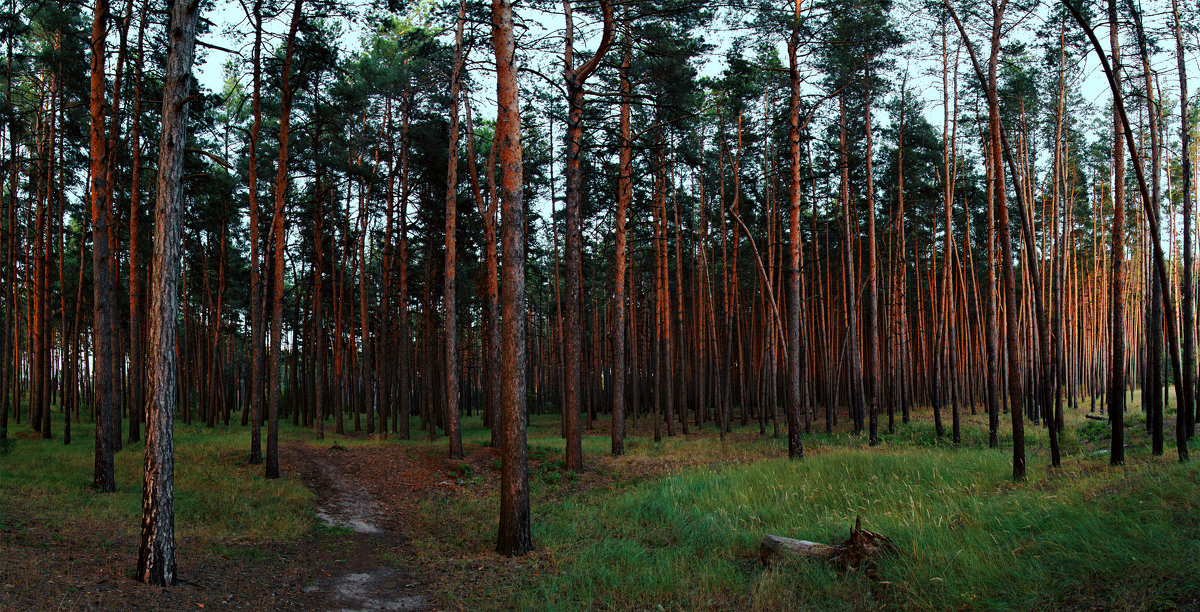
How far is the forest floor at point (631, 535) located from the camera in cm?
573

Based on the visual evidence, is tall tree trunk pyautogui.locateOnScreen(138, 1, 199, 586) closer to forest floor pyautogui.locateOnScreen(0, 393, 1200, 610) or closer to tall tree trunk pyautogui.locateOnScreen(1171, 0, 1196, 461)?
forest floor pyautogui.locateOnScreen(0, 393, 1200, 610)

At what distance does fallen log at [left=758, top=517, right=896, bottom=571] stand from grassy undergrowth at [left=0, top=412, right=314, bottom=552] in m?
6.61

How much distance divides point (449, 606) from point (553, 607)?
115 centimetres

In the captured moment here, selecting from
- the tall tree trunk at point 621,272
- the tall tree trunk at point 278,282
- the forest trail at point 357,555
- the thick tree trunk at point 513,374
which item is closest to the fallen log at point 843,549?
the thick tree trunk at point 513,374

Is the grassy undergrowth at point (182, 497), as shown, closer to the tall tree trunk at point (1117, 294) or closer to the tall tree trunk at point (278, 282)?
the tall tree trunk at point (278, 282)

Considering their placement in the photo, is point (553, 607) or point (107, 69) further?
point (107, 69)

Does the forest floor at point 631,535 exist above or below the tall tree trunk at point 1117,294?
below

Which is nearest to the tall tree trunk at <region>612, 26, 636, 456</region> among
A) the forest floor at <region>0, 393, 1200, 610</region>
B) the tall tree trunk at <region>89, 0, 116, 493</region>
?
the forest floor at <region>0, 393, 1200, 610</region>

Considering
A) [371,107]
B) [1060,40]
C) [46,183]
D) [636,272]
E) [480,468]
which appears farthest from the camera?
[636,272]

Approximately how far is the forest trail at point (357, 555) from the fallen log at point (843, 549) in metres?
3.78

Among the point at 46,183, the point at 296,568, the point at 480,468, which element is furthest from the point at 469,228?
the point at 296,568

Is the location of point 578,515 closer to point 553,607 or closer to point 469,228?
point 553,607

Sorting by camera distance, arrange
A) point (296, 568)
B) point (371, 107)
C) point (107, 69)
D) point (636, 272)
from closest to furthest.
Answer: point (296, 568), point (107, 69), point (371, 107), point (636, 272)

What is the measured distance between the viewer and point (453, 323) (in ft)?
53.0
